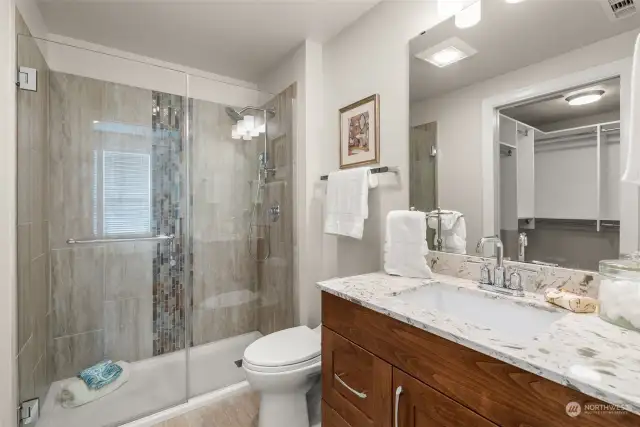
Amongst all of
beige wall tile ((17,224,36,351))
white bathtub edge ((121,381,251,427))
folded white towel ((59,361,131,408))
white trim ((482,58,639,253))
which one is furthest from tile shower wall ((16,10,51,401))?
white trim ((482,58,639,253))

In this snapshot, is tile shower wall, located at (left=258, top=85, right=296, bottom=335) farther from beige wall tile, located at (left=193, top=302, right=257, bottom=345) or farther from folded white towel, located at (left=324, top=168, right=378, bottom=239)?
folded white towel, located at (left=324, top=168, right=378, bottom=239)

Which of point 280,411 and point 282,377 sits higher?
point 282,377

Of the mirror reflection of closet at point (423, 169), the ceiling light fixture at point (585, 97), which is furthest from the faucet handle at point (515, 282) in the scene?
the ceiling light fixture at point (585, 97)

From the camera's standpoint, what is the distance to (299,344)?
5.42 feet

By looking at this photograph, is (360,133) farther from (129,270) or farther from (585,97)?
(129,270)

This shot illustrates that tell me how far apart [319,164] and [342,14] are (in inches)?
36.7

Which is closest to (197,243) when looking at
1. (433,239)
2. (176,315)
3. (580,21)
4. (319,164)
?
(176,315)

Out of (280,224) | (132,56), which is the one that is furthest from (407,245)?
(132,56)

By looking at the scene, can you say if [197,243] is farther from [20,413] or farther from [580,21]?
[580,21]

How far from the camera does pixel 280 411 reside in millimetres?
1519

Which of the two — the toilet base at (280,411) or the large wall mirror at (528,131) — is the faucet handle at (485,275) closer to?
the large wall mirror at (528,131)

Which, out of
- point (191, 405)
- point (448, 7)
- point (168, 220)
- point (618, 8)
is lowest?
point (191, 405)

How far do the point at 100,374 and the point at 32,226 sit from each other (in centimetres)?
103

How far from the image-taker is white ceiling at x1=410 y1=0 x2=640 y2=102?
3.49 feet
